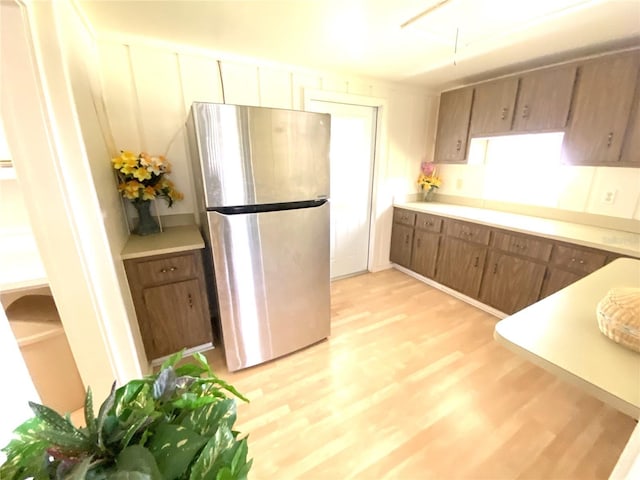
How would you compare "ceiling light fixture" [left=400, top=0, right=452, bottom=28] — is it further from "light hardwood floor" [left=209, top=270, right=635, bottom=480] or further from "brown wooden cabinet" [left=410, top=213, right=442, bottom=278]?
"light hardwood floor" [left=209, top=270, right=635, bottom=480]

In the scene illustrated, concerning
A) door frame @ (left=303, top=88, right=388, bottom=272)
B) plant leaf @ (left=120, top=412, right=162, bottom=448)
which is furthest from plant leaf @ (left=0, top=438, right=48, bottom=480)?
door frame @ (left=303, top=88, right=388, bottom=272)

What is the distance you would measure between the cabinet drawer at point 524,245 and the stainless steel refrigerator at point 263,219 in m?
1.52

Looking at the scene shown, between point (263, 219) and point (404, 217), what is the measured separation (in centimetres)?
203

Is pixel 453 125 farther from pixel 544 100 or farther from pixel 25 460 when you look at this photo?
pixel 25 460

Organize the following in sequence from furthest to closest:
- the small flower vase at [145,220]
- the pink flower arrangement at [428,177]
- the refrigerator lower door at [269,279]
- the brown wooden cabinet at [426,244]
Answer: the pink flower arrangement at [428,177] < the brown wooden cabinet at [426,244] < the small flower vase at [145,220] < the refrigerator lower door at [269,279]

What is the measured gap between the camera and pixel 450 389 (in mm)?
1649

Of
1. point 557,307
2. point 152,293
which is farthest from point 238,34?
point 557,307

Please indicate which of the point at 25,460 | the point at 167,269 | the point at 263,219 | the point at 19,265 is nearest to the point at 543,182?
the point at 263,219

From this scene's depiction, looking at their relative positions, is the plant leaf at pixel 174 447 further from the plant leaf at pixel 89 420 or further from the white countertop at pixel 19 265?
the white countertop at pixel 19 265

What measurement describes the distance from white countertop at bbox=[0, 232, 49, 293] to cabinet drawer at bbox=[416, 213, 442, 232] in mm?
2906

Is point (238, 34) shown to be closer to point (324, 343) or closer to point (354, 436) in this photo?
point (324, 343)

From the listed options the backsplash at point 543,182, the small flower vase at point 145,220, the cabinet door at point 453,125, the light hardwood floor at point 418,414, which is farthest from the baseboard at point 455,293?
the small flower vase at point 145,220

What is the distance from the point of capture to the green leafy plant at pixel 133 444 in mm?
417

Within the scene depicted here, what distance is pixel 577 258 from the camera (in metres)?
1.82
